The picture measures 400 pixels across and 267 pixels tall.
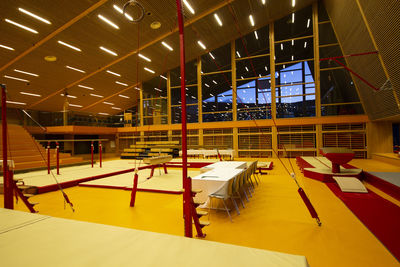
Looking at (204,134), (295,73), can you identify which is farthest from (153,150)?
(295,73)

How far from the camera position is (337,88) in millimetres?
11352

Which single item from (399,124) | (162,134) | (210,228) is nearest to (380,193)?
(210,228)

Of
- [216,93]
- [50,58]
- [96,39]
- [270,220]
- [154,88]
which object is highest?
[96,39]

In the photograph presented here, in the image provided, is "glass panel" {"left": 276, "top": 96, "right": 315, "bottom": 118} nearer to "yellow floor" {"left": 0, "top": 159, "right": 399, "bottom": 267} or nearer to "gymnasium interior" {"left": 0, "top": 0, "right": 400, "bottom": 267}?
"gymnasium interior" {"left": 0, "top": 0, "right": 400, "bottom": 267}

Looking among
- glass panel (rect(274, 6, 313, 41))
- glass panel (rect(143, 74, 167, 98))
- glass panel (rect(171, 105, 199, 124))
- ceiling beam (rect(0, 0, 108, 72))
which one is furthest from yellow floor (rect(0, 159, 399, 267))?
glass panel (rect(143, 74, 167, 98))

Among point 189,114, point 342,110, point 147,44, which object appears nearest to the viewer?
point 342,110

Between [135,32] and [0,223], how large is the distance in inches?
390

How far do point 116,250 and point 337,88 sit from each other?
12.9 m

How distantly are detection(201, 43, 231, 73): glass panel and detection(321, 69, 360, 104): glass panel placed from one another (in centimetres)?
573

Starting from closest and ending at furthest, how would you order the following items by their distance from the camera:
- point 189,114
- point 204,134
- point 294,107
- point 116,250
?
point 116,250, point 294,107, point 204,134, point 189,114

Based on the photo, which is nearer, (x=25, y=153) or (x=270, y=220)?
(x=270, y=220)

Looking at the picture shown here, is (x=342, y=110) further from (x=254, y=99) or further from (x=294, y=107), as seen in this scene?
(x=254, y=99)

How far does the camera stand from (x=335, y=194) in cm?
469

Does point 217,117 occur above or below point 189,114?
below
